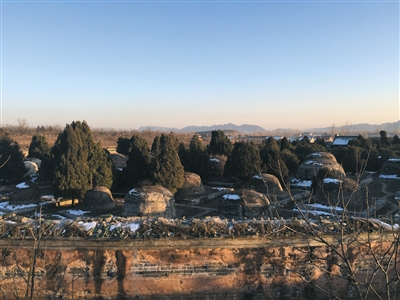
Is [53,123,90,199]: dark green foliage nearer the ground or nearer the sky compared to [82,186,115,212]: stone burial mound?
nearer the sky

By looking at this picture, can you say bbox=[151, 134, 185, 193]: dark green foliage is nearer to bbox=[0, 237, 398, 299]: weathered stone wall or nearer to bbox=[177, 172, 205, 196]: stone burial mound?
bbox=[177, 172, 205, 196]: stone burial mound

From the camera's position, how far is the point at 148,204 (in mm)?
14289

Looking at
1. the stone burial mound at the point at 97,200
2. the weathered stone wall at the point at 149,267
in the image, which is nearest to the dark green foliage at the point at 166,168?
the stone burial mound at the point at 97,200

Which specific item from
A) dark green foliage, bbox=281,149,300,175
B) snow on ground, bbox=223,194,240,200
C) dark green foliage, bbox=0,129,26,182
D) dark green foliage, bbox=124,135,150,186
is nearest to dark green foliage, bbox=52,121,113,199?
dark green foliage, bbox=124,135,150,186

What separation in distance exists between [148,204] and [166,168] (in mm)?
5469

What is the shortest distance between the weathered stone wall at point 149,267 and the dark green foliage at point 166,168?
12580 mm

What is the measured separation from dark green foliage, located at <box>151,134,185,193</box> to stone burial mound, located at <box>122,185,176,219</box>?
14.0 feet

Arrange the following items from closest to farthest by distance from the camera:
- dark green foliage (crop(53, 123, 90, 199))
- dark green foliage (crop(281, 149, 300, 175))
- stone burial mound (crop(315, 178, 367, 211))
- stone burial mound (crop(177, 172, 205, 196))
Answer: stone burial mound (crop(315, 178, 367, 211)) < dark green foliage (crop(53, 123, 90, 199)) < stone burial mound (crop(177, 172, 205, 196)) < dark green foliage (crop(281, 149, 300, 175))

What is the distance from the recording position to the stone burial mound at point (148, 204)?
46.7 feet

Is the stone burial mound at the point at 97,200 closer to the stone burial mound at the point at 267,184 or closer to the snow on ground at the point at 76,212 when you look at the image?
the snow on ground at the point at 76,212

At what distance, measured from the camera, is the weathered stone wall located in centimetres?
662

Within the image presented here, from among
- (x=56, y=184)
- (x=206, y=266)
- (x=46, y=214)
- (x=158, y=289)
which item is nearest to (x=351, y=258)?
(x=206, y=266)

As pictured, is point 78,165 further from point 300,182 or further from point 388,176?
point 388,176

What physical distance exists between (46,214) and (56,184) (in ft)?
8.56
